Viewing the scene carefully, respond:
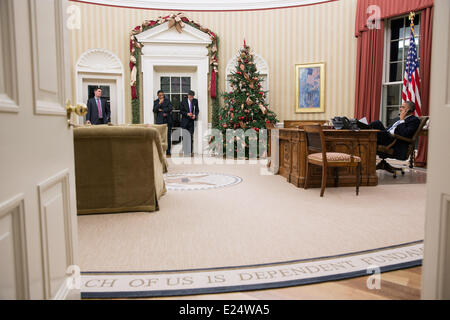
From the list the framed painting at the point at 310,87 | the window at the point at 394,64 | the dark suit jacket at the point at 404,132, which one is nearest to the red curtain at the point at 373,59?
the window at the point at 394,64

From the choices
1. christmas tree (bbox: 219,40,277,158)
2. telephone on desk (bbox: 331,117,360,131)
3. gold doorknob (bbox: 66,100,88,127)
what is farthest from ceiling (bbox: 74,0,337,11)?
gold doorknob (bbox: 66,100,88,127)

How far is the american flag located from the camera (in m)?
6.59

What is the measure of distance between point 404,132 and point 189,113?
484 centimetres

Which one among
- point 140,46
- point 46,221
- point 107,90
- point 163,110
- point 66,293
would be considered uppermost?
point 140,46

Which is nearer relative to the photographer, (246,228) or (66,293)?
(66,293)

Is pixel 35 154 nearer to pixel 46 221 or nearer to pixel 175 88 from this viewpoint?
pixel 46 221

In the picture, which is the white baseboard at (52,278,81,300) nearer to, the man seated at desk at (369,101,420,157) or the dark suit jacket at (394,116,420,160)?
the man seated at desk at (369,101,420,157)

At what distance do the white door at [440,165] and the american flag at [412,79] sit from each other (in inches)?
243

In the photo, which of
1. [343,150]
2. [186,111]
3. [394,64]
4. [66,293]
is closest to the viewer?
[66,293]

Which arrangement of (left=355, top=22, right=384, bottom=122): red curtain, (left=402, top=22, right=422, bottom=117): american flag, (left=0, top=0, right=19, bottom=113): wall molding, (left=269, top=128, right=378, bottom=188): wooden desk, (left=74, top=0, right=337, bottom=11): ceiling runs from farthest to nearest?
(left=74, top=0, right=337, bottom=11): ceiling < (left=355, top=22, right=384, bottom=122): red curtain < (left=402, top=22, right=422, bottom=117): american flag < (left=269, top=128, right=378, bottom=188): wooden desk < (left=0, top=0, right=19, bottom=113): wall molding

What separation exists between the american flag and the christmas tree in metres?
2.81

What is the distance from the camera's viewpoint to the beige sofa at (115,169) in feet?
11.0

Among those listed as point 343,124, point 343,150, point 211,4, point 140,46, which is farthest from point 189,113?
point 343,150

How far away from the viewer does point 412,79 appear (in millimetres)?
6637
